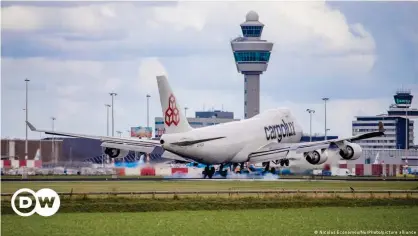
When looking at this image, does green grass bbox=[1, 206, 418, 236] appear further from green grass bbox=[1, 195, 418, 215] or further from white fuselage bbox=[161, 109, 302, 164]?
white fuselage bbox=[161, 109, 302, 164]

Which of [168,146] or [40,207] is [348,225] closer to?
[40,207]

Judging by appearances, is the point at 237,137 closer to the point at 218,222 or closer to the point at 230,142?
the point at 230,142

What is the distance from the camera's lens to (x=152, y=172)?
144 meters

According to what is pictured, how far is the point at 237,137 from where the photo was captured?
12788cm

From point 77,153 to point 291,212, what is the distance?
77.4 metres

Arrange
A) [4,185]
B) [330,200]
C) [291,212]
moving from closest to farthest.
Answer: [291,212] → [330,200] → [4,185]

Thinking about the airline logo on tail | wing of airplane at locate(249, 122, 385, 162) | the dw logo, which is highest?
the airline logo on tail

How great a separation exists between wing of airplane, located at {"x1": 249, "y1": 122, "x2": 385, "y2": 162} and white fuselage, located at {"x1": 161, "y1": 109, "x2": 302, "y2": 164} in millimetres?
916

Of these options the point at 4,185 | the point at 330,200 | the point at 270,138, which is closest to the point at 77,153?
the point at 270,138

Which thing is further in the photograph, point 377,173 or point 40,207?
point 377,173

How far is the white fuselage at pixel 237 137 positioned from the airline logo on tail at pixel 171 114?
5.45 feet

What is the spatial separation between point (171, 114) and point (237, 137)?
13.7m

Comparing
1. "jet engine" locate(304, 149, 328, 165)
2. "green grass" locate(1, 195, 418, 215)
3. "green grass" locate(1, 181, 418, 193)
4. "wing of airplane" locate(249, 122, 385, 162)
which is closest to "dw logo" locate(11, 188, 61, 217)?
"green grass" locate(1, 195, 418, 215)

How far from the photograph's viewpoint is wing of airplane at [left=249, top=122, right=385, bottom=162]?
12531cm
